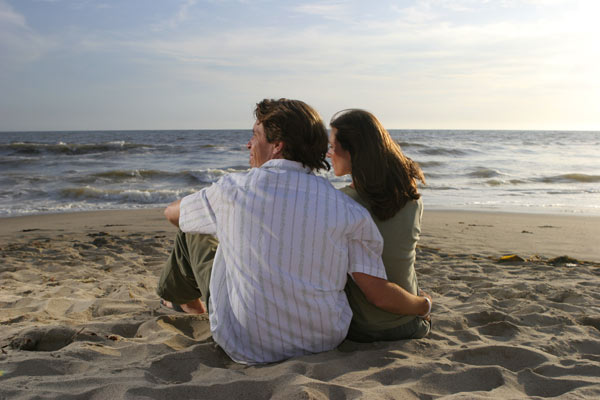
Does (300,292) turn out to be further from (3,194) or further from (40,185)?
(40,185)

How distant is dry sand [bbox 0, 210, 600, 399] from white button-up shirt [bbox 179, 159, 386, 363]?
17 cm

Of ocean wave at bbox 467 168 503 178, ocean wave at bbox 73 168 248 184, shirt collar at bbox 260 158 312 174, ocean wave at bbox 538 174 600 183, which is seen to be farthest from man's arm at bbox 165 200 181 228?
ocean wave at bbox 467 168 503 178

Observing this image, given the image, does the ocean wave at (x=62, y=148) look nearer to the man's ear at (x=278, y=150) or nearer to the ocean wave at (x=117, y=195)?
the ocean wave at (x=117, y=195)

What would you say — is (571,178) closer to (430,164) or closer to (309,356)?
(430,164)

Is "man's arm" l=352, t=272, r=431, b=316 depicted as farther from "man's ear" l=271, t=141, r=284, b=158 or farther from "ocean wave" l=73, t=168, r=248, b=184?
"ocean wave" l=73, t=168, r=248, b=184

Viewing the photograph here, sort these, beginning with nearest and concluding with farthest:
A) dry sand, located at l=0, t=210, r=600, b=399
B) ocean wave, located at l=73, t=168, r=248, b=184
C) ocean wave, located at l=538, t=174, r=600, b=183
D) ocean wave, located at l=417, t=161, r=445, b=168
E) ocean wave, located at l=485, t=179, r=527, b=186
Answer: dry sand, located at l=0, t=210, r=600, b=399 → ocean wave, located at l=73, t=168, r=248, b=184 → ocean wave, located at l=485, t=179, r=527, b=186 → ocean wave, located at l=538, t=174, r=600, b=183 → ocean wave, located at l=417, t=161, r=445, b=168

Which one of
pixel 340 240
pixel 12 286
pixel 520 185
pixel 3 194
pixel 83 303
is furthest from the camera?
pixel 520 185

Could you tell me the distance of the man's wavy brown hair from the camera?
6.30ft

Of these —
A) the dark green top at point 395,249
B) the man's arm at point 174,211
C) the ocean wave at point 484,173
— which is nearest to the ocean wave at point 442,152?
the ocean wave at point 484,173

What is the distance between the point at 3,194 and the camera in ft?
34.3

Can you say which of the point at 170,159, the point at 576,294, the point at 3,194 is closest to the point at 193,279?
the point at 576,294

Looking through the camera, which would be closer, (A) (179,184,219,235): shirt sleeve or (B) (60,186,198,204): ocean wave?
(A) (179,184,219,235): shirt sleeve

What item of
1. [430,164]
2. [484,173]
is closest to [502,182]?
[484,173]

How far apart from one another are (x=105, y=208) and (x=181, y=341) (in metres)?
7.48
